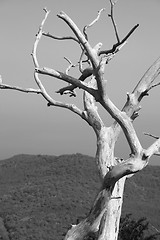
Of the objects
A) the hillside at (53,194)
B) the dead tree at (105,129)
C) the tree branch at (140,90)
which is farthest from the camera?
the hillside at (53,194)

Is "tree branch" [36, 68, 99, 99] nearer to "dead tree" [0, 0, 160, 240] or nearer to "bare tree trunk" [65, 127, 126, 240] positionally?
"dead tree" [0, 0, 160, 240]

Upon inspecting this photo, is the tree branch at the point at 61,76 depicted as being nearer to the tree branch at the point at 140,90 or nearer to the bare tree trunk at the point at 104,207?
the tree branch at the point at 140,90

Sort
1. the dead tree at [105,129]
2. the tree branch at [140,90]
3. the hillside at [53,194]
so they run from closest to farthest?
1. the dead tree at [105,129]
2. the tree branch at [140,90]
3. the hillside at [53,194]

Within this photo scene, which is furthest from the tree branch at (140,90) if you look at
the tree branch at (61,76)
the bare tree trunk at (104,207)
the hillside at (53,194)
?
the hillside at (53,194)

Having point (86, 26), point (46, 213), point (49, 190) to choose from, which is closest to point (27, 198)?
point (49, 190)

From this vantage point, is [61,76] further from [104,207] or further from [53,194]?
[53,194]

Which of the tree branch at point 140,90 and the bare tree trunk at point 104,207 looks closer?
the bare tree trunk at point 104,207

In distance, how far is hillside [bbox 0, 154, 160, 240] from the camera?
37938 mm

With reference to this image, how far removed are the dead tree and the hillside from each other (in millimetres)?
27327

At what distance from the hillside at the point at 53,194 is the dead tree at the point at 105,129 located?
27327 mm

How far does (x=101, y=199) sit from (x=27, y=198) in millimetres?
43980

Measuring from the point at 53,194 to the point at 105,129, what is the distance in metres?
44.6

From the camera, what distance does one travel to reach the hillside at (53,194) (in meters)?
37.9

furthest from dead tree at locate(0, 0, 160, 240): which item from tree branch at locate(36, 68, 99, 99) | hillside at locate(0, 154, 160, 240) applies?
hillside at locate(0, 154, 160, 240)
